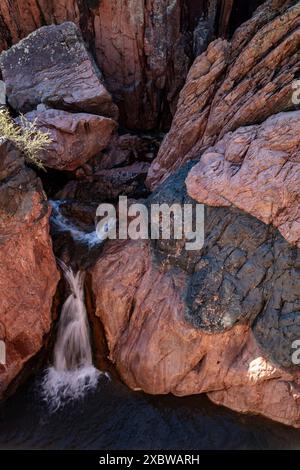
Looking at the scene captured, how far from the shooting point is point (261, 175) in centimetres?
866

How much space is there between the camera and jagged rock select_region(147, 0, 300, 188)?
377 inches

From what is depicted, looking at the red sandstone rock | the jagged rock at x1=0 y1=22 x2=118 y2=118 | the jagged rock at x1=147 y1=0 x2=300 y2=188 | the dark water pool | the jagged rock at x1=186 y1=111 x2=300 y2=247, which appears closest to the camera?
the dark water pool

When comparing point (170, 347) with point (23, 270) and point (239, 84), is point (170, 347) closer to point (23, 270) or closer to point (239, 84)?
point (23, 270)

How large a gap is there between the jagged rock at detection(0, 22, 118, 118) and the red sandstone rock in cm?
614

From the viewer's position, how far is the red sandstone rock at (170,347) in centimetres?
802

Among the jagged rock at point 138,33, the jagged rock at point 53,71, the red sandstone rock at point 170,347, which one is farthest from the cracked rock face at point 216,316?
the jagged rock at point 138,33

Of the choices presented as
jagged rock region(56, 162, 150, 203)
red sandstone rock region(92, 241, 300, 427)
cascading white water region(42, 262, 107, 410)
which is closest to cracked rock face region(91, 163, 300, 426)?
red sandstone rock region(92, 241, 300, 427)

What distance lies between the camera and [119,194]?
1353 cm

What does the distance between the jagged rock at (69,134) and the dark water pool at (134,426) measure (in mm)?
7657

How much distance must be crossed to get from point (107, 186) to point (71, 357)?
21.6 feet

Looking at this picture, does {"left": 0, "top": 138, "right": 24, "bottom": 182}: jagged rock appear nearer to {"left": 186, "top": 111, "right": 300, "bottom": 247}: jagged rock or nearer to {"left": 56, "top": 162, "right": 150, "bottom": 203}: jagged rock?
{"left": 56, "top": 162, "right": 150, "bottom": 203}: jagged rock

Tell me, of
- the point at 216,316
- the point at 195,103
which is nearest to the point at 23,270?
the point at 216,316

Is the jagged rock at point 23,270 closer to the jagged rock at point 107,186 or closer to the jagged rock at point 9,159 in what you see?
the jagged rock at point 9,159
